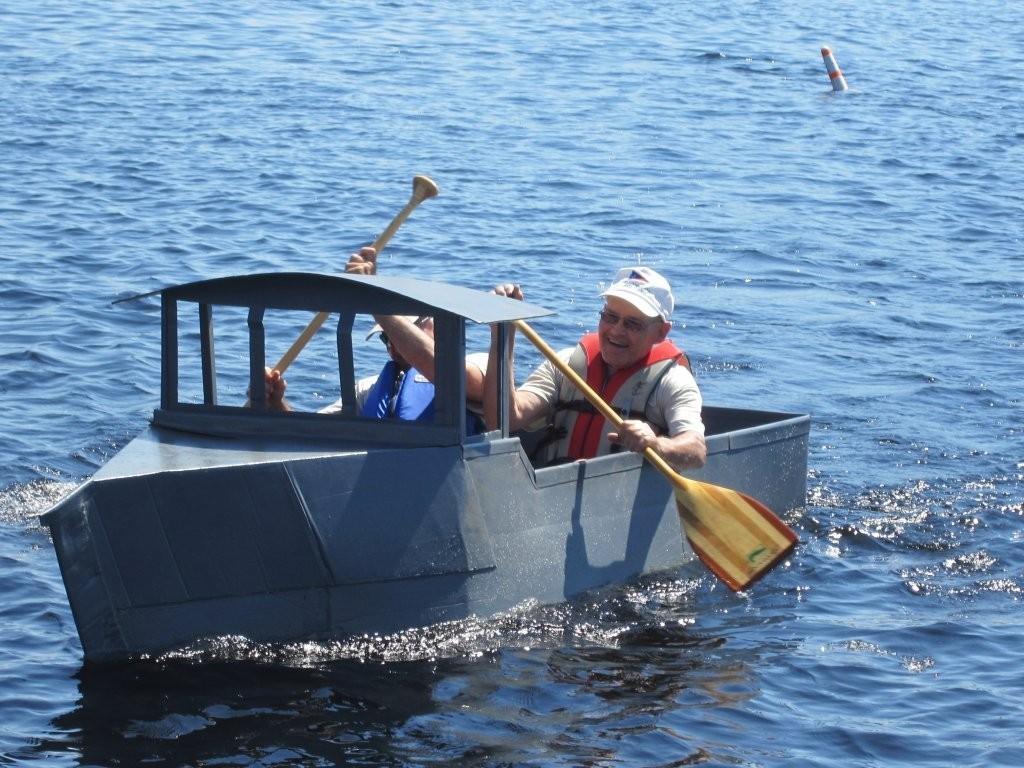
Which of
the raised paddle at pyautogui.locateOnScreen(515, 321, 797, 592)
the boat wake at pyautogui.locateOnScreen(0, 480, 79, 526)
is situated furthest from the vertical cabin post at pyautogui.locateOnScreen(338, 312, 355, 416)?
the boat wake at pyautogui.locateOnScreen(0, 480, 79, 526)

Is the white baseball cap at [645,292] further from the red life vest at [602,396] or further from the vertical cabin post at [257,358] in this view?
the vertical cabin post at [257,358]

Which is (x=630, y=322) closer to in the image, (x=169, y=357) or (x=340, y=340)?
(x=340, y=340)

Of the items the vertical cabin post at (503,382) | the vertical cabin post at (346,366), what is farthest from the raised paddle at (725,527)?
the vertical cabin post at (346,366)

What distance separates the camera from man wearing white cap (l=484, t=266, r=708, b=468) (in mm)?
7711

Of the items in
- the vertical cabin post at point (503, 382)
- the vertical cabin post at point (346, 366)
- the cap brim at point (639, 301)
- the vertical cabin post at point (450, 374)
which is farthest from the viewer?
the cap brim at point (639, 301)

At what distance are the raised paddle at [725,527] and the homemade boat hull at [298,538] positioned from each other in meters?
0.56

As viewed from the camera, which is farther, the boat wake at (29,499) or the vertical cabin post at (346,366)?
the boat wake at (29,499)

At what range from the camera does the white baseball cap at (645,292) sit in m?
7.69

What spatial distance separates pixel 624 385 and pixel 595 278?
6.04m

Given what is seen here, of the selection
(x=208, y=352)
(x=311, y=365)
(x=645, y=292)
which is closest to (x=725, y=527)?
(x=645, y=292)

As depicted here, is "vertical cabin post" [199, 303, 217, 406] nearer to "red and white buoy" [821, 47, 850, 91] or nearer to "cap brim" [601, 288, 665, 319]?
"cap brim" [601, 288, 665, 319]

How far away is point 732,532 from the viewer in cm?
748

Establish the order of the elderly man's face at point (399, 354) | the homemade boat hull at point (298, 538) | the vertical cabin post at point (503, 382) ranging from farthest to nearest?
the elderly man's face at point (399, 354) < the vertical cabin post at point (503, 382) < the homemade boat hull at point (298, 538)

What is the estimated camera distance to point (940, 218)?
16.4 metres
